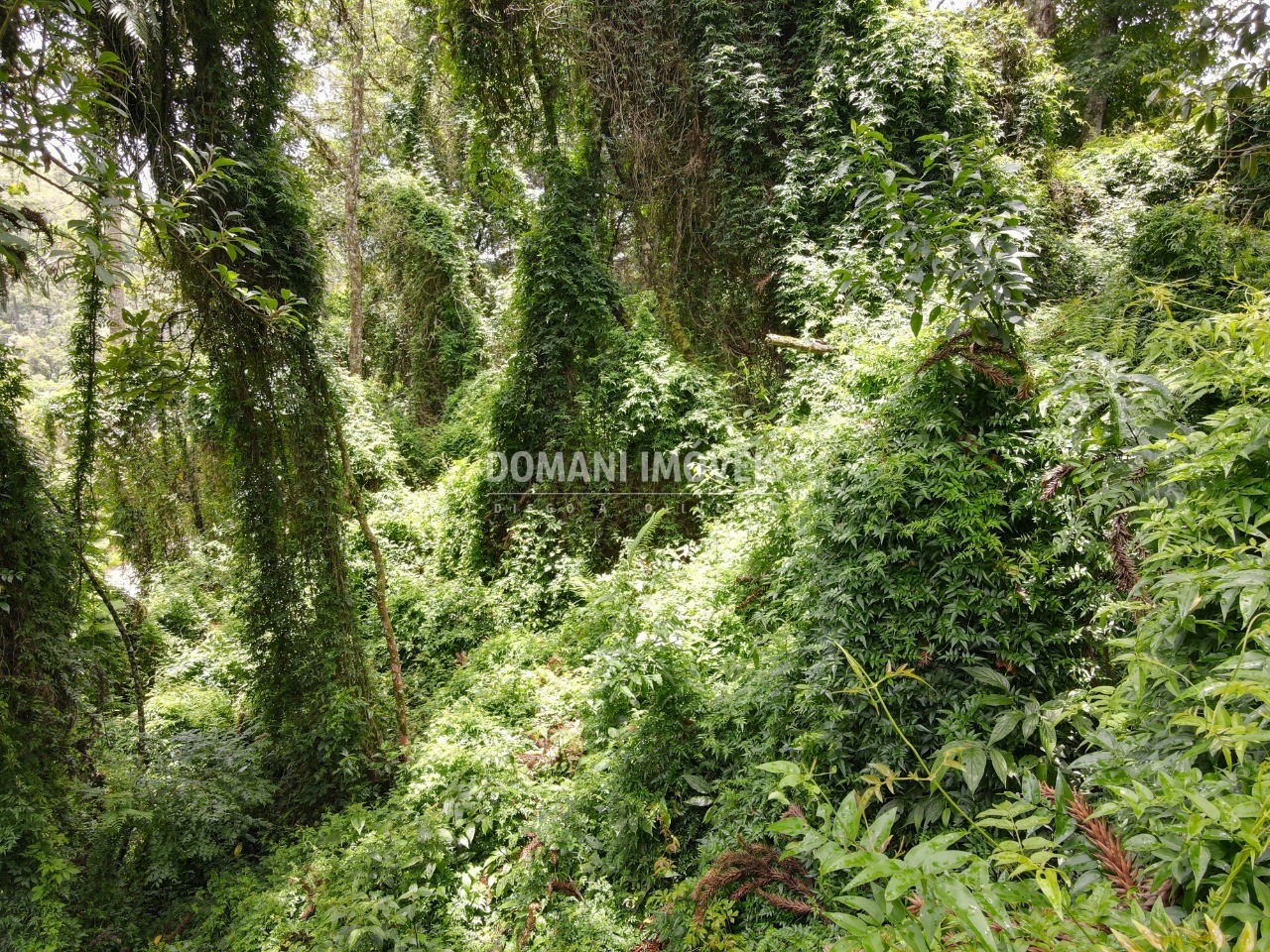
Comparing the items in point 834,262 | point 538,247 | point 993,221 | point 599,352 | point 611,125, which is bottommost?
point 993,221

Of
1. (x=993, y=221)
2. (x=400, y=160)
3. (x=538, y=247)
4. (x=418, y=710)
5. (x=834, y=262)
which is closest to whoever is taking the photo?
(x=993, y=221)

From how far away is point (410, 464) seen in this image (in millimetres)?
10359

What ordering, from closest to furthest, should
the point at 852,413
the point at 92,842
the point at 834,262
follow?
the point at 852,413
the point at 92,842
the point at 834,262

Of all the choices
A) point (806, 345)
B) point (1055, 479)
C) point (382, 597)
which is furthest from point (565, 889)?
point (806, 345)

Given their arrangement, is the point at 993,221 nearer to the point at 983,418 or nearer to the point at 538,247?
the point at 983,418

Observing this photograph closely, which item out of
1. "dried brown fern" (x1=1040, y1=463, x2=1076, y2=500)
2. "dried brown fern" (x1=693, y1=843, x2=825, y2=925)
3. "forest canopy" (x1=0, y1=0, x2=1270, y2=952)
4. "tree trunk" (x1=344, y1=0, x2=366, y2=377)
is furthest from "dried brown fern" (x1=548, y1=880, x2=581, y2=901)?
"tree trunk" (x1=344, y1=0, x2=366, y2=377)

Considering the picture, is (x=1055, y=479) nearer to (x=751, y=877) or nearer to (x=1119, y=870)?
(x=1119, y=870)

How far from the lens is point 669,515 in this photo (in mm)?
6328

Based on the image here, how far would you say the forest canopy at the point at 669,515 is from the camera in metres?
1.51

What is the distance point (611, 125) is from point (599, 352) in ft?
8.99

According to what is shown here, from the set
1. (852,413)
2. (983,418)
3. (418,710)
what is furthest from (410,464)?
(983,418)

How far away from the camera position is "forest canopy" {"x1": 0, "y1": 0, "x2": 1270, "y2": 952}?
151 cm

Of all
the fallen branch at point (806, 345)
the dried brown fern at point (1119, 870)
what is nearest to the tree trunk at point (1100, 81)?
the fallen branch at point (806, 345)

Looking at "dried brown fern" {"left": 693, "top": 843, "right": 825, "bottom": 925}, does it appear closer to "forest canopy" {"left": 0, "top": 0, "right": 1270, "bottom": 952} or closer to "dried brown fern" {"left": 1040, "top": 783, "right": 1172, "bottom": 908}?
"forest canopy" {"left": 0, "top": 0, "right": 1270, "bottom": 952}
